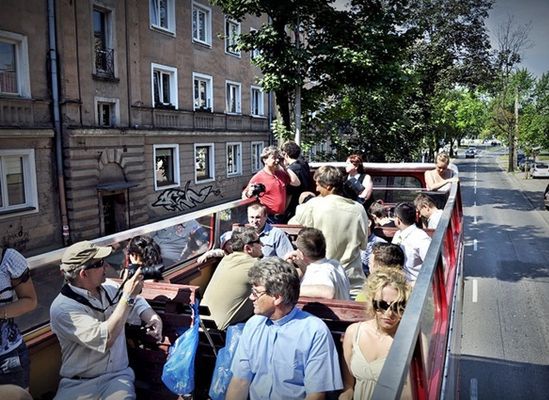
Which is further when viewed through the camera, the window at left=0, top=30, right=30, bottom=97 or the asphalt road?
the window at left=0, top=30, right=30, bottom=97

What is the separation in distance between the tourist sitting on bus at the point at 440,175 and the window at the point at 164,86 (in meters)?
14.2

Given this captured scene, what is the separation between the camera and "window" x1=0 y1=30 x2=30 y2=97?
43.4 ft

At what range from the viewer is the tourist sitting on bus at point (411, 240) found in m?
4.40

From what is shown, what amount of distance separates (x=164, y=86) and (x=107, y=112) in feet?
11.7

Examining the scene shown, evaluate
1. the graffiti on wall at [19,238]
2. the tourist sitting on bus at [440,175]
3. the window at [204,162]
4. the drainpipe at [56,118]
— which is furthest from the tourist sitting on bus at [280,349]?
the window at [204,162]

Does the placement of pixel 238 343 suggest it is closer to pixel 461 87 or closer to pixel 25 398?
pixel 25 398

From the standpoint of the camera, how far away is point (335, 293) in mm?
3271

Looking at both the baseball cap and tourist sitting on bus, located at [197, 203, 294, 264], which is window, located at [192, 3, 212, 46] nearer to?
tourist sitting on bus, located at [197, 203, 294, 264]

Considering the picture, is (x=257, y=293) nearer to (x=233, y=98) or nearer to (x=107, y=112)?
(x=107, y=112)

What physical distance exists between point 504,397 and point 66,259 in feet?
25.5

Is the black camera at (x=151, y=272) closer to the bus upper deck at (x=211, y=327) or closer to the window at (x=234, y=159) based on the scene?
the bus upper deck at (x=211, y=327)

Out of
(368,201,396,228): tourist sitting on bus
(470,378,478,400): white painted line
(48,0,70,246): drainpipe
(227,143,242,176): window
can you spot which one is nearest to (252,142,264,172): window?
(227,143,242,176): window

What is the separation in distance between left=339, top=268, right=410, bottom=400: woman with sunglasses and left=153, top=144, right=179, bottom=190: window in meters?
17.6

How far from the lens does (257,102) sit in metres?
28.0
